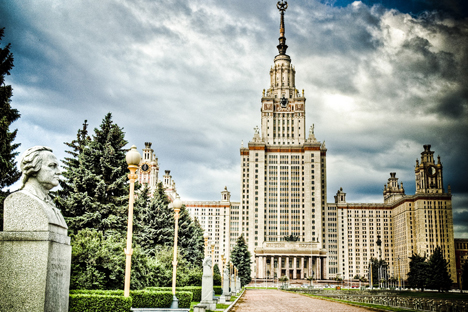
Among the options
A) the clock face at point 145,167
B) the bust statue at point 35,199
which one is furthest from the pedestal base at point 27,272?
the clock face at point 145,167

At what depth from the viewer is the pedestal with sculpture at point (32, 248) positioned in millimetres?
7531

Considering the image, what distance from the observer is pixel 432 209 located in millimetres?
153750

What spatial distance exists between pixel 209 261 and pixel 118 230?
7.88 metres

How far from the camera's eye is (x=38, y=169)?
322 inches

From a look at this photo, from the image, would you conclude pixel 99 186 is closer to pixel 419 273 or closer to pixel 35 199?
pixel 35 199

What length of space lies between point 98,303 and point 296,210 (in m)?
138

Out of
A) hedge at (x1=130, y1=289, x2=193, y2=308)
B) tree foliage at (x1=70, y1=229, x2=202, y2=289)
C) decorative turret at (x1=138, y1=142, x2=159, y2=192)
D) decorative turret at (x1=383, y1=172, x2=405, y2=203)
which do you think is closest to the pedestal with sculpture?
tree foliage at (x1=70, y1=229, x2=202, y2=289)

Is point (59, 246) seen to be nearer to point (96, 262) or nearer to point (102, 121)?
point (96, 262)

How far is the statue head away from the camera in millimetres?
8141

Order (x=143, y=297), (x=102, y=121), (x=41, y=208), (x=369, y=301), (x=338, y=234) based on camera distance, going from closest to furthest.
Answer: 1. (x=41, y=208)
2. (x=143, y=297)
3. (x=102, y=121)
4. (x=369, y=301)
5. (x=338, y=234)

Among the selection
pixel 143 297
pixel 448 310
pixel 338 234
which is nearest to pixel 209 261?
pixel 143 297

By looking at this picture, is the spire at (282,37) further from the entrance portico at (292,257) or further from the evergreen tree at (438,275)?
the evergreen tree at (438,275)

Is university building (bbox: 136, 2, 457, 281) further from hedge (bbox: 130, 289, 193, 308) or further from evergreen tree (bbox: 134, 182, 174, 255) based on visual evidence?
hedge (bbox: 130, 289, 193, 308)

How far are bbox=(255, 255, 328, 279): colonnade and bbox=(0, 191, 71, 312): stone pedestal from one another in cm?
13422
